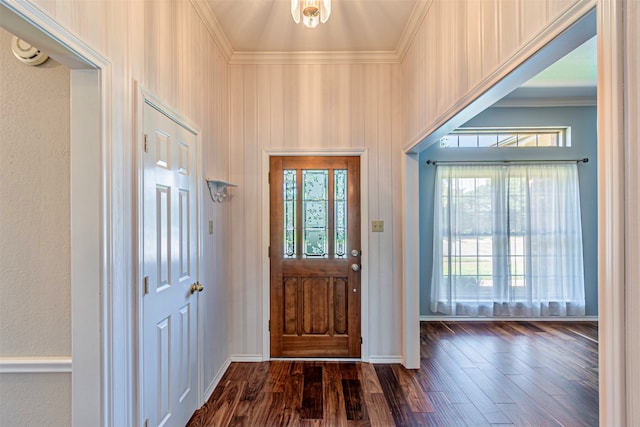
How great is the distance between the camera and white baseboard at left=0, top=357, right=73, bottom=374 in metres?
1.25

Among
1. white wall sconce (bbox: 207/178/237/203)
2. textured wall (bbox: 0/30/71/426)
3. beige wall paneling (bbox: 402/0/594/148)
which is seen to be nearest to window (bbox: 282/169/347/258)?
white wall sconce (bbox: 207/178/237/203)

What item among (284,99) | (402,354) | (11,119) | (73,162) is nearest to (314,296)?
(402,354)

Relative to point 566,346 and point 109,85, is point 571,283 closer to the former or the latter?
point 566,346

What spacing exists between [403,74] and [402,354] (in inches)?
109

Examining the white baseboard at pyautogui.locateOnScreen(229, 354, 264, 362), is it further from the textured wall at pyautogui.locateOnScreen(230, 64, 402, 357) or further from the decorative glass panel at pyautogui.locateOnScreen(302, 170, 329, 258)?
the decorative glass panel at pyautogui.locateOnScreen(302, 170, 329, 258)

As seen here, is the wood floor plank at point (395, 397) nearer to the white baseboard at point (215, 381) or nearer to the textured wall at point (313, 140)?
the textured wall at point (313, 140)

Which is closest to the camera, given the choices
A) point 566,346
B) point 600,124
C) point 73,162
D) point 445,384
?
point 600,124

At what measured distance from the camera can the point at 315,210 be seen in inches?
117

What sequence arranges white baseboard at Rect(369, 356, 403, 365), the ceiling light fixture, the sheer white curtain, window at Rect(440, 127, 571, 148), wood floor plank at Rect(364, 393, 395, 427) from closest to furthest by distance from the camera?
the ceiling light fixture → wood floor plank at Rect(364, 393, 395, 427) → white baseboard at Rect(369, 356, 403, 365) → the sheer white curtain → window at Rect(440, 127, 571, 148)

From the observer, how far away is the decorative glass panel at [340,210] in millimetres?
2971

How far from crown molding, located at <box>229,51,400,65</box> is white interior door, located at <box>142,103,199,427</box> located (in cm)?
130

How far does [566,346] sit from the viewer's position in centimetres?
324

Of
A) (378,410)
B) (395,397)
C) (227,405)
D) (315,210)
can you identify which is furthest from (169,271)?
(395,397)

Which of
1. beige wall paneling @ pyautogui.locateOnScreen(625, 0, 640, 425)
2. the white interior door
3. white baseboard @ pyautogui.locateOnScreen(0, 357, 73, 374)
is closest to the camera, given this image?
beige wall paneling @ pyautogui.locateOnScreen(625, 0, 640, 425)
